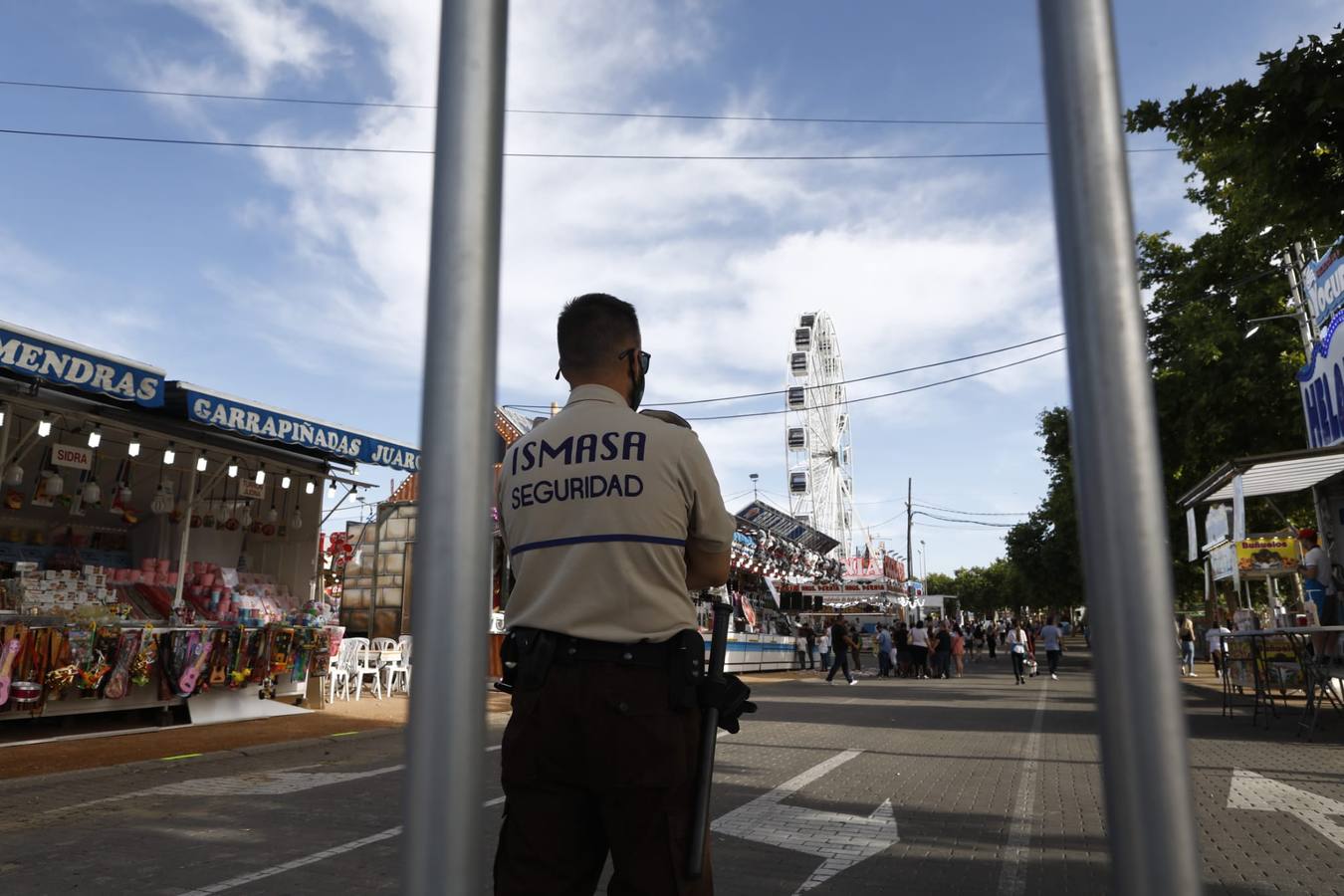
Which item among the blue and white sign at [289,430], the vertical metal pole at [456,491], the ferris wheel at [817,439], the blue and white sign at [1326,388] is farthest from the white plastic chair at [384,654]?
the ferris wheel at [817,439]

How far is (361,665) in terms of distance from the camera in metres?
17.1

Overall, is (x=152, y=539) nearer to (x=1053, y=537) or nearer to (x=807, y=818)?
(x=807, y=818)

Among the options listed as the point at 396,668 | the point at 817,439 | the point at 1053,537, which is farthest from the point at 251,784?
the point at 817,439

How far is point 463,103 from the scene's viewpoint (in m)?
1.03

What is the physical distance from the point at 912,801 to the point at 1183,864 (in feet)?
21.7

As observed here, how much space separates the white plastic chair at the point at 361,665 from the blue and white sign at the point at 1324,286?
16272mm

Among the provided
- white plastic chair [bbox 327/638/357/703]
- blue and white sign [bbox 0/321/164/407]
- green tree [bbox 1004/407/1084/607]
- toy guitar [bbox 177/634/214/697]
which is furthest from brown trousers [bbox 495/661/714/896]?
green tree [bbox 1004/407/1084/607]

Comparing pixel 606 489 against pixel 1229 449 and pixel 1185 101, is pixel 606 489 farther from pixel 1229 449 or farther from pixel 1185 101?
pixel 1229 449

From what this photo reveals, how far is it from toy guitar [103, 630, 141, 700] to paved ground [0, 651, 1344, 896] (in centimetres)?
209

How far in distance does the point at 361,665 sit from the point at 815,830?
12955mm

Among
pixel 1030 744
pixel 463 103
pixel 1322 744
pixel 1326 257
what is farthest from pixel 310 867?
pixel 1326 257

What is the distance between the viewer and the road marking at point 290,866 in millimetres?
4605

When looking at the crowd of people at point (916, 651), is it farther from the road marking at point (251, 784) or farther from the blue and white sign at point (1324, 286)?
the road marking at point (251, 784)

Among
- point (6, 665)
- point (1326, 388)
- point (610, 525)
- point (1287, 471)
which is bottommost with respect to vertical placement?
point (6, 665)
